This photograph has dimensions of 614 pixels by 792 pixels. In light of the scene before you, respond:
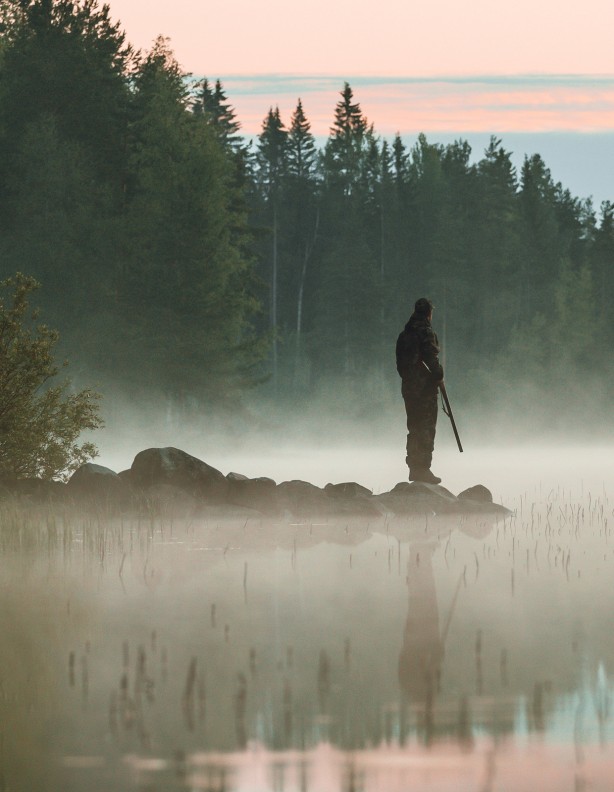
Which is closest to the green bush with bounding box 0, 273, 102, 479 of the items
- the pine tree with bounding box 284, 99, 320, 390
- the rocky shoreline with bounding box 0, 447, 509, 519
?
the rocky shoreline with bounding box 0, 447, 509, 519

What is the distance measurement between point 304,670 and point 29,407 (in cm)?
1329

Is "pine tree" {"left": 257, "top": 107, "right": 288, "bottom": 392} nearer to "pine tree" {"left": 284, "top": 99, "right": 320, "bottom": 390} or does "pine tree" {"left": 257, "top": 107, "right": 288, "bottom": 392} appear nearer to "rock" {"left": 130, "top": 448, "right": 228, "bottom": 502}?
"pine tree" {"left": 284, "top": 99, "right": 320, "bottom": 390}

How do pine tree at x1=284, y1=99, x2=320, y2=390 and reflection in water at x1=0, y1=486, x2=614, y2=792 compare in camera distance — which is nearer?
reflection in water at x1=0, y1=486, x2=614, y2=792

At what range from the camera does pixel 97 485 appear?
21266mm

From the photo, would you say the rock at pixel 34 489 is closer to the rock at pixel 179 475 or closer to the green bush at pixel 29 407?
the green bush at pixel 29 407

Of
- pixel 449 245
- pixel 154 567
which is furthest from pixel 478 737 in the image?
pixel 449 245

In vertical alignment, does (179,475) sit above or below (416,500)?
above

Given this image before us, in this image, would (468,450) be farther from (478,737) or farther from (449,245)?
(478,737)

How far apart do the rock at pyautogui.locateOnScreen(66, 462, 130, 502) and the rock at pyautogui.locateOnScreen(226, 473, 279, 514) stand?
1.72 m

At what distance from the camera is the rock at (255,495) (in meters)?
21.4

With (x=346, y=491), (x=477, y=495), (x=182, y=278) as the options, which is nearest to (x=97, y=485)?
(x=346, y=491)

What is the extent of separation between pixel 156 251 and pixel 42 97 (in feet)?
33.9

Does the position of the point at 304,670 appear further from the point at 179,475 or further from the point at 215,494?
the point at 179,475

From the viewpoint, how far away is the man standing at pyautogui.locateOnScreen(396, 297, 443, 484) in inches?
888
